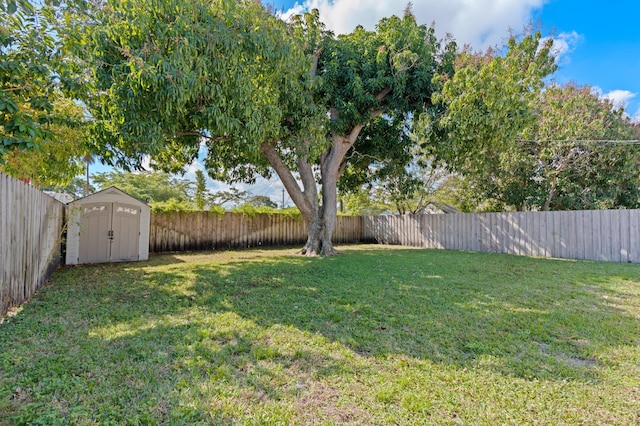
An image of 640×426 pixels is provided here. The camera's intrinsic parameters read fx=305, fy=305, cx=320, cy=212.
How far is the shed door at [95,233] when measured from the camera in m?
6.98

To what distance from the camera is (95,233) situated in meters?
7.12

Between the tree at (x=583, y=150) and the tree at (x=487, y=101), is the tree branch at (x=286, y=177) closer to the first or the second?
the tree at (x=487, y=101)

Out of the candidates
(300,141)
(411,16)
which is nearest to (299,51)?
(300,141)

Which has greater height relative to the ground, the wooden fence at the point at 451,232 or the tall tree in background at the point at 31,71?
the tall tree in background at the point at 31,71

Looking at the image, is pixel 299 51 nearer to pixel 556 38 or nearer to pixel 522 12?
pixel 522 12

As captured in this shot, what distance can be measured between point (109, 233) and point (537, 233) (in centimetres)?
1148

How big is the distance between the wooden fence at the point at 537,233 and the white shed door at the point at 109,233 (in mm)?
9776

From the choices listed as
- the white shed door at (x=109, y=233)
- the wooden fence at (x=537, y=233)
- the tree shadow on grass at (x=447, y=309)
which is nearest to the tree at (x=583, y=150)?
the wooden fence at (x=537, y=233)

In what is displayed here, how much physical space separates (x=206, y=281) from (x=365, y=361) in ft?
11.5

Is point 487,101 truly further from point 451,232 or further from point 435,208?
point 435,208

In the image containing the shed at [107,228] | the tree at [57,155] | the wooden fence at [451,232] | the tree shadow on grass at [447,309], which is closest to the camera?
the tree shadow on grass at [447,309]

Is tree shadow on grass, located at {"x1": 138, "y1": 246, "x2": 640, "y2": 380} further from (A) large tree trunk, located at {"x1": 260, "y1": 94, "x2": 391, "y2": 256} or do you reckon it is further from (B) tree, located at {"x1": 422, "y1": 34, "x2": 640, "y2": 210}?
(B) tree, located at {"x1": 422, "y1": 34, "x2": 640, "y2": 210}

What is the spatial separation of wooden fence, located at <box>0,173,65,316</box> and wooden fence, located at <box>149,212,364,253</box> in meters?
5.04

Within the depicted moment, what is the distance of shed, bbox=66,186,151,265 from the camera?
6844mm
